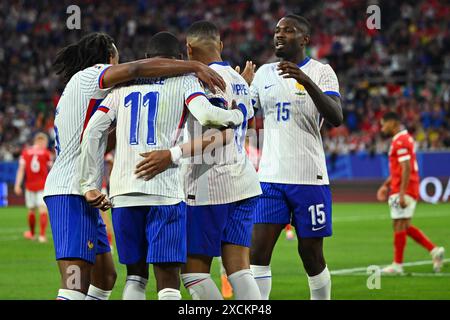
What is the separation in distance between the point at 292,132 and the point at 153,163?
2.14 meters

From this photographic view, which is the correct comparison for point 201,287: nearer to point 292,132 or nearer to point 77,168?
point 77,168

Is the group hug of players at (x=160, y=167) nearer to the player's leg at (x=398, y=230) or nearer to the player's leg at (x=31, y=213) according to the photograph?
the player's leg at (x=398, y=230)

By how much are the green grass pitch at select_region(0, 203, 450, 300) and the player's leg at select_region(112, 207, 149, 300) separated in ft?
13.3

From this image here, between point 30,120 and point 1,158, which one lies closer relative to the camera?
point 1,158

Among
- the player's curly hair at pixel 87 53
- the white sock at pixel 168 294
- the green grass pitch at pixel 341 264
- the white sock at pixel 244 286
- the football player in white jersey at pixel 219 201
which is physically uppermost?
the player's curly hair at pixel 87 53

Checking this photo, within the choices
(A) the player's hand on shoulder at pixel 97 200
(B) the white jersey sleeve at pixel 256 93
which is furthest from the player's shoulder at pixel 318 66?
(A) the player's hand on shoulder at pixel 97 200

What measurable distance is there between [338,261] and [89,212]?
27.6 feet

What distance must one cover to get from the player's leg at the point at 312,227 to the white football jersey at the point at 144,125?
1736mm

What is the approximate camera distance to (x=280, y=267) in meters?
13.3

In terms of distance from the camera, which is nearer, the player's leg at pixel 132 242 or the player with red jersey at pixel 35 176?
the player's leg at pixel 132 242

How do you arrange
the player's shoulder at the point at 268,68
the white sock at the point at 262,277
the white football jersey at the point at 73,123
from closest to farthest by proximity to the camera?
the white football jersey at the point at 73,123 → the white sock at the point at 262,277 → the player's shoulder at the point at 268,68

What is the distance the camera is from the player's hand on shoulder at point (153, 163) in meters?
5.80

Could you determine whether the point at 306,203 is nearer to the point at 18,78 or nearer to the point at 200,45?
the point at 200,45
